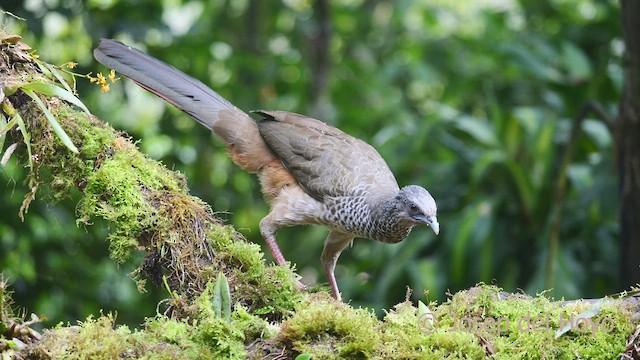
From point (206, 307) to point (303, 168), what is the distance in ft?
6.02

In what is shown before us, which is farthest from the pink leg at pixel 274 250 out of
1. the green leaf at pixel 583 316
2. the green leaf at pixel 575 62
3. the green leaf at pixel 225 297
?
the green leaf at pixel 575 62

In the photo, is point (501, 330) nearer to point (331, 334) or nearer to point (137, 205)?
point (331, 334)

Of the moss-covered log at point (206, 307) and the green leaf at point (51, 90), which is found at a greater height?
the green leaf at point (51, 90)

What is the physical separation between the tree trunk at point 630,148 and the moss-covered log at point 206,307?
260cm

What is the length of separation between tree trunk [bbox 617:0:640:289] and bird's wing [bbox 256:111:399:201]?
1.66 meters

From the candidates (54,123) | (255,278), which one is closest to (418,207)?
(255,278)

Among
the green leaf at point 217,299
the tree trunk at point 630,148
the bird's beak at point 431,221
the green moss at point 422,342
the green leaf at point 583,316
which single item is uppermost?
the tree trunk at point 630,148

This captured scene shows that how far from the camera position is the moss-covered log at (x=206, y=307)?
2365mm

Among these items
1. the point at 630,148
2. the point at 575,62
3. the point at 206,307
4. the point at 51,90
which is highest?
the point at 575,62

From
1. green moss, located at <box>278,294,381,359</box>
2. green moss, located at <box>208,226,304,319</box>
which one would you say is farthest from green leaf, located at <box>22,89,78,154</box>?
green moss, located at <box>278,294,381,359</box>

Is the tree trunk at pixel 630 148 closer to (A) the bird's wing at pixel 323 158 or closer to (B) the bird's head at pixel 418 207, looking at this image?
(A) the bird's wing at pixel 323 158

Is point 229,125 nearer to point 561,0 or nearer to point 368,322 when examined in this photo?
point 368,322

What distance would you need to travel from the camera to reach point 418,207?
371 cm

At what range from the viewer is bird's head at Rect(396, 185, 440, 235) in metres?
3.71
